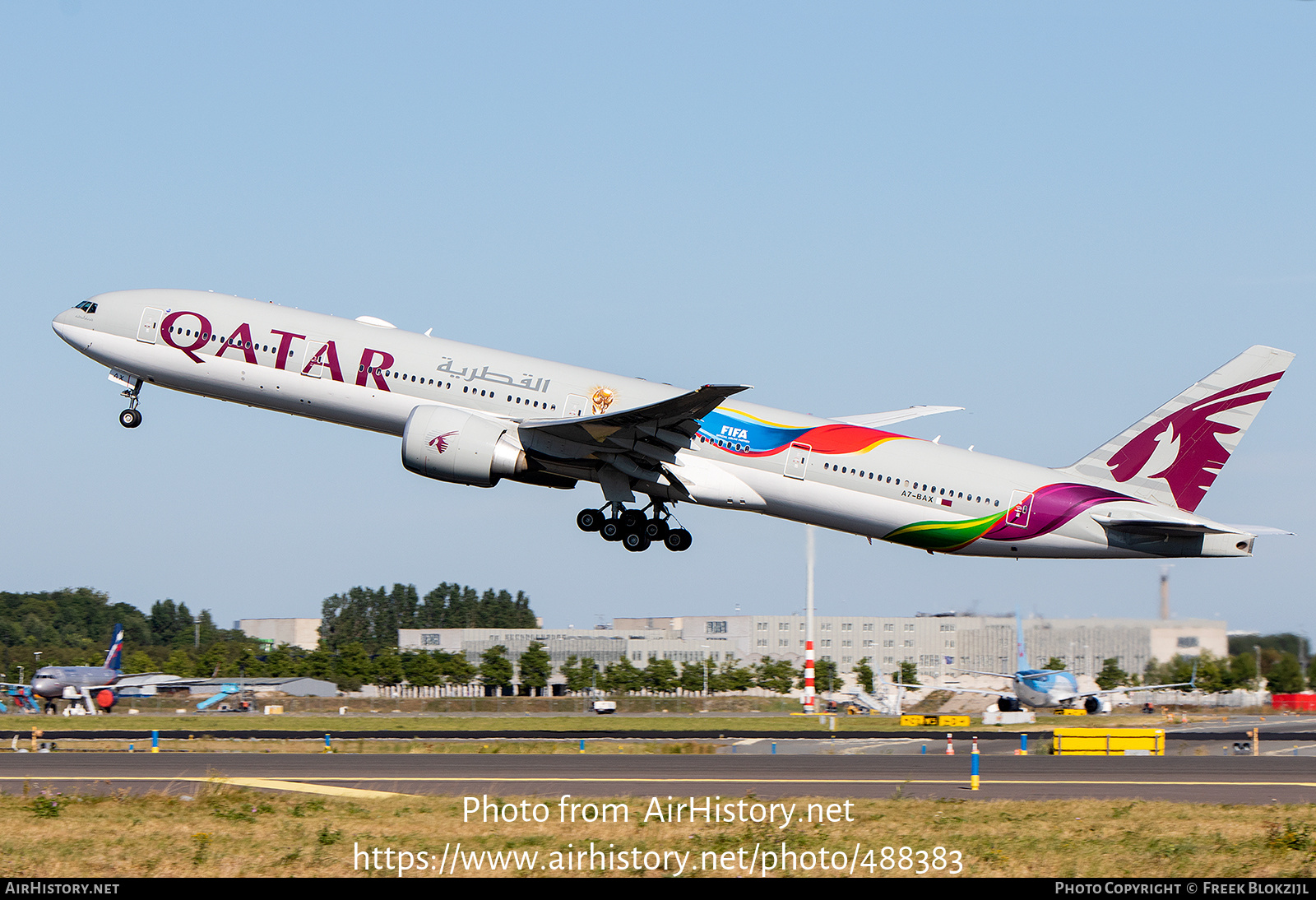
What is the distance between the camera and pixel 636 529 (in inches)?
1559

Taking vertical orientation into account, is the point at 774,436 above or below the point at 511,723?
above

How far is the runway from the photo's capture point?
96.0ft

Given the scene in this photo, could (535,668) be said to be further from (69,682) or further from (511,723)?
(511,723)

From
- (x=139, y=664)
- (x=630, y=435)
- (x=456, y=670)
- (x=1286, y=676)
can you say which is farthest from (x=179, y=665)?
(x=630, y=435)

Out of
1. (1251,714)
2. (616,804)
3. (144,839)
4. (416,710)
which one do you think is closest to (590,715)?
(416,710)

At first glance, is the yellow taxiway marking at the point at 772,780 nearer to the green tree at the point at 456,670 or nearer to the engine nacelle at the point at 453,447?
the engine nacelle at the point at 453,447

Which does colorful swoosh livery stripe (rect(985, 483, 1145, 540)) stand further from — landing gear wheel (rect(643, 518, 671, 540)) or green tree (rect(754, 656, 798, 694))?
green tree (rect(754, 656, 798, 694))

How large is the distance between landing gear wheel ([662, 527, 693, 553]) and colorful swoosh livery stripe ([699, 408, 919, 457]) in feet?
10.7

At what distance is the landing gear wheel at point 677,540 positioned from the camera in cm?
3959

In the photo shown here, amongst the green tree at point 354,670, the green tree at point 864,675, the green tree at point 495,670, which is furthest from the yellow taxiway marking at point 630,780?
the green tree at point 495,670

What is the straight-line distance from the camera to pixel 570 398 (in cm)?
3794

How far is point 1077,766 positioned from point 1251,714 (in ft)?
151

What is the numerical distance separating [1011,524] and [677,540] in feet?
31.4

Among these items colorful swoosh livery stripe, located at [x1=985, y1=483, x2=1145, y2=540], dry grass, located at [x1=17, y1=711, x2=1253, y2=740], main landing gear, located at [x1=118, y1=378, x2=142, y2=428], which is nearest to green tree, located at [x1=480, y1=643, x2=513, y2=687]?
dry grass, located at [x1=17, y1=711, x2=1253, y2=740]
